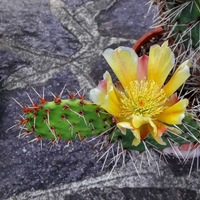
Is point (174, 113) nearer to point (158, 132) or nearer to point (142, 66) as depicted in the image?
point (158, 132)

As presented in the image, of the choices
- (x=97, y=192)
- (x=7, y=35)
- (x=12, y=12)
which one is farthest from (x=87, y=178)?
(x=12, y=12)

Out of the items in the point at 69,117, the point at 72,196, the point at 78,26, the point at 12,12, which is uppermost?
the point at 12,12

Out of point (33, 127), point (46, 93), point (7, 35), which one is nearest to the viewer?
point (33, 127)

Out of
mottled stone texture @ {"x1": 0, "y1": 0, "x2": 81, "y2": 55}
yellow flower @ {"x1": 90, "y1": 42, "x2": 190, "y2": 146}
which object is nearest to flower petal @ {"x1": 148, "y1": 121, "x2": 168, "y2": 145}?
yellow flower @ {"x1": 90, "y1": 42, "x2": 190, "y2": 146}

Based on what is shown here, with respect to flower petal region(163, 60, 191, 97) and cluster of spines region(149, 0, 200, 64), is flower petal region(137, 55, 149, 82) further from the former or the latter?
cluster of spines region(149, 0, 200, 64)

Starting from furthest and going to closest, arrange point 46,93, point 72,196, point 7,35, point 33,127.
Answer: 1. point 7,35
2. point 46,93
3. point 72,196
4. point 33,127

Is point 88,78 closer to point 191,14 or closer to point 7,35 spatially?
point 7,35

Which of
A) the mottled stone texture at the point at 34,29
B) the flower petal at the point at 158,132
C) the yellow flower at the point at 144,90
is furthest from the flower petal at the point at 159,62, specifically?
the mottled stone texture at the point at 34,29
